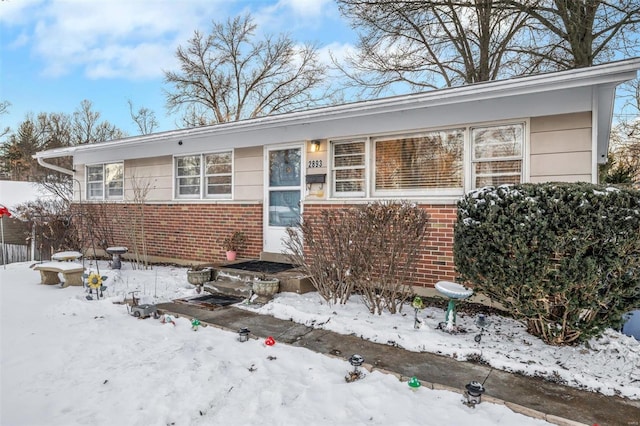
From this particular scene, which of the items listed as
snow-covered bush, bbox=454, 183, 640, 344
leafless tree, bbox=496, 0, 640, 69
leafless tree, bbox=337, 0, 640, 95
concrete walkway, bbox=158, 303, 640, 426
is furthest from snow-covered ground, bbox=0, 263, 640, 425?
leafless tree, bbox=337, 0, 640, 95

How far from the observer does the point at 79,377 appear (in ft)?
9.55

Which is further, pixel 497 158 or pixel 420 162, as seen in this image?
pixel 420 162

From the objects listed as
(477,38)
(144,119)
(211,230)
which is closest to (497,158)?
(211,230)

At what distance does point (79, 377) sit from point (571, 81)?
223 inches

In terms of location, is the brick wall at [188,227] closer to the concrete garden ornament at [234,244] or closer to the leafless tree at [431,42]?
the concrete garden ornament at [234,244]

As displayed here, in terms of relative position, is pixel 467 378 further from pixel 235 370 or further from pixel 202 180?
pixel 202 180

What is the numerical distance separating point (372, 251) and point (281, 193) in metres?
3.21

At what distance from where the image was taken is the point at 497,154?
204 inches

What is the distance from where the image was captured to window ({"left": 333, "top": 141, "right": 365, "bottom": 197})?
623 cm

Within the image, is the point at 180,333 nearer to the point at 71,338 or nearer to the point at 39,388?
the point at 71,338

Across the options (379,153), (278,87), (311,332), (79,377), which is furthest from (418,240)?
(278,87)

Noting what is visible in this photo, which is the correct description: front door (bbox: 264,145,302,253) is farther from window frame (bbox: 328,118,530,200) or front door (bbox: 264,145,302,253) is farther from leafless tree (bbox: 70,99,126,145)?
leafless tree (bbox: 70,99,126,145)

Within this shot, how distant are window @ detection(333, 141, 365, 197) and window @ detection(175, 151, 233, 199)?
2.57 m

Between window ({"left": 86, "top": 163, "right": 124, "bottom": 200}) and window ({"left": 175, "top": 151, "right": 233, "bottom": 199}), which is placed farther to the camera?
window ({"left": 86, "top": 163, "right": 124, "bottom": 200})
